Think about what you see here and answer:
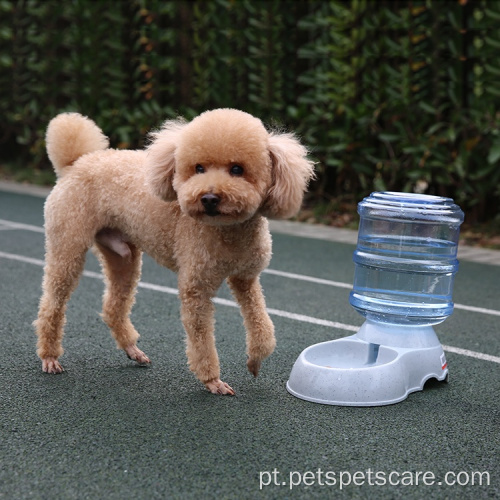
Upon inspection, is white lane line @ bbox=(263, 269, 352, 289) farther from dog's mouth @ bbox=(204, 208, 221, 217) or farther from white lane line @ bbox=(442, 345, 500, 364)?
dog's mouth @ bbox=(204, 208, 221, 217)

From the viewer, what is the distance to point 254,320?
3.74 metres

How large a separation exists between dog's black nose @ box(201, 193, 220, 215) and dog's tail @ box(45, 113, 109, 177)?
1.25 meters

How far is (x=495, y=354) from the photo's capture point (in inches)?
178

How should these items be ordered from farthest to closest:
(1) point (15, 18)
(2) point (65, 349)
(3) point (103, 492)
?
(1) point (15, 18)
(2) point (65, 349)
(3) point (103, 492)

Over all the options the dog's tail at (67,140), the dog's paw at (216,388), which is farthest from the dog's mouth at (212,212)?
the dog's tail at (67,140)

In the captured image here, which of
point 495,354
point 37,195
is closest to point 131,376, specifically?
point 495,354

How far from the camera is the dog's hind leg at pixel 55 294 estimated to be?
12.8ft

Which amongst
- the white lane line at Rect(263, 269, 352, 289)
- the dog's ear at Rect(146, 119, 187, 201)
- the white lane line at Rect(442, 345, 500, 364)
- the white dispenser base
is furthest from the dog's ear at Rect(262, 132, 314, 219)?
the white lane line at Rect(263, 269, 352, 289)

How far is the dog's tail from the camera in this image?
4082mm

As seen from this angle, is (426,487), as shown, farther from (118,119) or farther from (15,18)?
(15,18)

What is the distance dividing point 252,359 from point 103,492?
4.25ft

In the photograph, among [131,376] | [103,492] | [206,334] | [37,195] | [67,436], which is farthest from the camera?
[37,195]

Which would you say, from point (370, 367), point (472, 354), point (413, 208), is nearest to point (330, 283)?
point (472, 354)

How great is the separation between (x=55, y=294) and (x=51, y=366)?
0.39 meters
